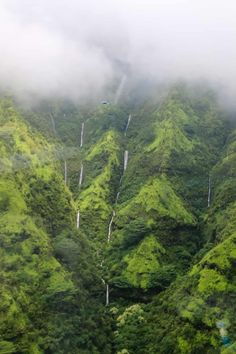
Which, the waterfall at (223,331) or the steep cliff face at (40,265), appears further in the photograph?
the steep cliff face at (40,265)

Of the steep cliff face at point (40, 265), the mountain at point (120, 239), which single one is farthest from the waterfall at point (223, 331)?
the steep cliff face at point (40, 265)

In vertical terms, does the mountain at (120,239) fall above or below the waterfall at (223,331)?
above

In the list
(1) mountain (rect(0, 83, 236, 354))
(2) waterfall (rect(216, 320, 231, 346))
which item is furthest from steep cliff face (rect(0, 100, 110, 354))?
(2) waterfall (rect(216, 320, 231, 346))

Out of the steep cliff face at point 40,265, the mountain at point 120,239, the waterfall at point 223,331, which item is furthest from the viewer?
the mountain at point 120,239

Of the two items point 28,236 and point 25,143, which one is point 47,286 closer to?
point 28,236

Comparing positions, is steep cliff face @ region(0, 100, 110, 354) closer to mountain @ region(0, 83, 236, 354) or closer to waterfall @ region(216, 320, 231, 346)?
mountain @ region(0, 83, 236, 354)

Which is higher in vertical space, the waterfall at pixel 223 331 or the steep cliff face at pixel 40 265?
the steep cliff face at pixel 40 265

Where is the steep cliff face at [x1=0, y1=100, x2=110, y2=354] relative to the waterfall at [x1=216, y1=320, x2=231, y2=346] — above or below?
above

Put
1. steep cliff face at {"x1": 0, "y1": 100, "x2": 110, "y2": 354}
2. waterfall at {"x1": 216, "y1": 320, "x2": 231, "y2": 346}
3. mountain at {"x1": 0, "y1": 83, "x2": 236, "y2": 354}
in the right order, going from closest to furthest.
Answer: waterfall at {"x1": 216, "y1": 320, "x2": 231, "y2": 346}
steep cliff face at {"x1": 0, "y1": 100, "x2": 110, "y2": 354}
mountain at {"x1": 0, "y1": 83, "x2": 236, "y2": 354}

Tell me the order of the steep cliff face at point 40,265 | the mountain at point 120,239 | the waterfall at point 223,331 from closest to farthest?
the waterfall at point 223,331, the steep cliff face at point 40,265, the mountain at point 120,239

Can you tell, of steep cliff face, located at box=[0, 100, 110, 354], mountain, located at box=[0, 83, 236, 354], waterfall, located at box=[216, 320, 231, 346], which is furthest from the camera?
mountain, located at box=[0, 83, 236, 354]

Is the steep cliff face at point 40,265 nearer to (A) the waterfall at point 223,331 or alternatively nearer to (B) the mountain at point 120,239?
(B) the mountain at point 120,239
